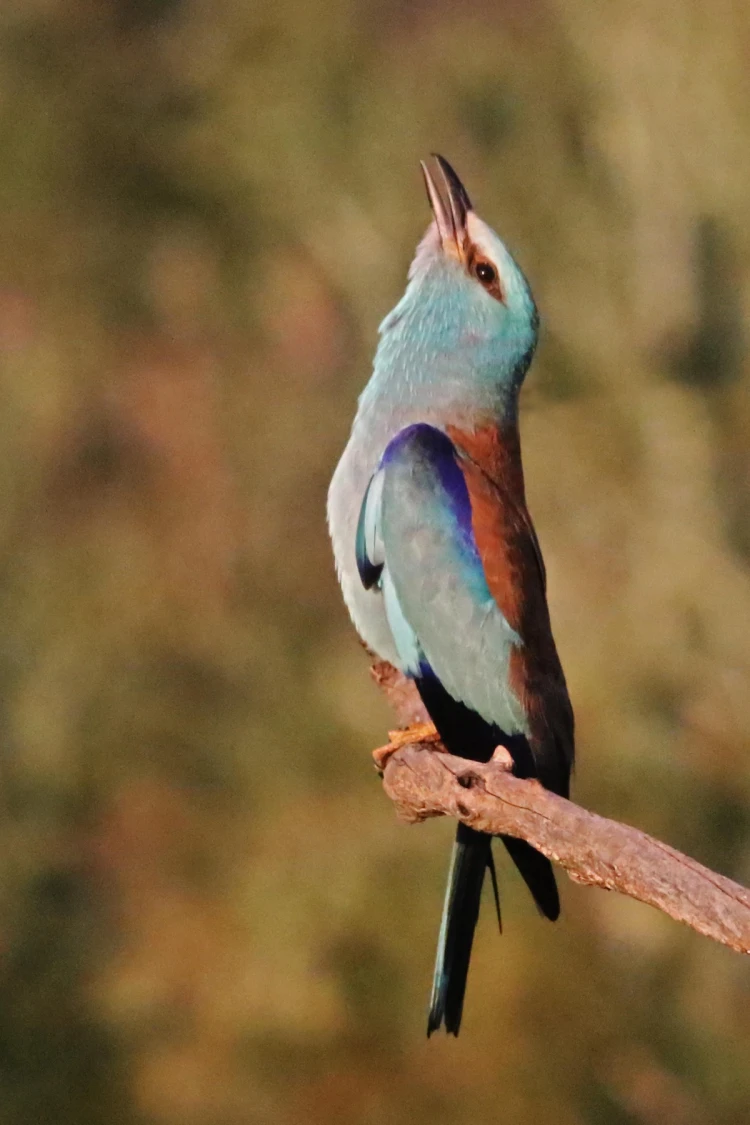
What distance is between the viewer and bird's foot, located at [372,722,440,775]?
1.74 m

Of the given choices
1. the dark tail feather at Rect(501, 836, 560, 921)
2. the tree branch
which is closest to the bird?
the dark tail feather at Rect(501, 836, 560, 921)

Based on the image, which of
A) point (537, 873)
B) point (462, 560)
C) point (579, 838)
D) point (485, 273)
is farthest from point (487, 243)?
point (579, 838)

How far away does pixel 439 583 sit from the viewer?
1813 millimetres

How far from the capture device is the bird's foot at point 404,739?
174cm

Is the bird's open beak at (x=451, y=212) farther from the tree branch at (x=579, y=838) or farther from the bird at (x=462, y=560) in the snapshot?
the tree branch at (x=579, y=838)

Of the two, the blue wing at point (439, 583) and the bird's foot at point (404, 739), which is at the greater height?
the blue wing at point (439, 583)

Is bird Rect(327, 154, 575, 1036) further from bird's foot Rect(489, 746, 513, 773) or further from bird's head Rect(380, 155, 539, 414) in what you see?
bird's foot Rect(489, 746, 513, 773)

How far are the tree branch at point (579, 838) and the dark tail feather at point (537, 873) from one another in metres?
0.17

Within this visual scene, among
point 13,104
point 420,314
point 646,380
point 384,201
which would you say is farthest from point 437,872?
point 13,104

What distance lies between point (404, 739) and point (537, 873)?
0.71ft

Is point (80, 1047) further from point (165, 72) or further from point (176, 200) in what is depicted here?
point (165, 72)

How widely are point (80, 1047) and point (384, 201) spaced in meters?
2.24

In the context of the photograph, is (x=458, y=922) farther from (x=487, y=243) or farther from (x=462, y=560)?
(x=487, y=243)

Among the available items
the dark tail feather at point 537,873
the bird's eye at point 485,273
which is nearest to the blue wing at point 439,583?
the dark tail feather at point 537,873
